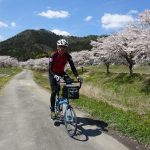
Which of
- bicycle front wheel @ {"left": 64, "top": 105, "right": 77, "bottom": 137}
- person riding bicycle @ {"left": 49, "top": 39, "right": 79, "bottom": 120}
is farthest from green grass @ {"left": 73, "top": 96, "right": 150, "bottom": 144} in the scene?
person riding bicycle @ {"left": 49, "top": 39, "right": 79, "bottom": 120}

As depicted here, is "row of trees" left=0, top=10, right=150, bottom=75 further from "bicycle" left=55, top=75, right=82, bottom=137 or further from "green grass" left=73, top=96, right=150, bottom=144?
"bicycle" left=55, top=75, right=82, bottom=137

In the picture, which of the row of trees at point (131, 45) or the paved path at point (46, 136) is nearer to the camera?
the paved path at point (46, 136)

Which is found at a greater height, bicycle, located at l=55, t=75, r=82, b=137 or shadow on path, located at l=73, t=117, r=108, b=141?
bicycle, located at l=55, t=75, r=82, b=137

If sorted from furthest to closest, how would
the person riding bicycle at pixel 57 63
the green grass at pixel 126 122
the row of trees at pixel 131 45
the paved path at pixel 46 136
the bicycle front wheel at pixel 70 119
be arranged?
the row of trees at pixel 131 45 → the person riding bicycle at pixel 57 63 → the bicycle front wheel at pixel 70 119 → the green grass at pixel 126 122 → the paved path at pixel 46 136

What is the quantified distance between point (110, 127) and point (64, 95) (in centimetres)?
174

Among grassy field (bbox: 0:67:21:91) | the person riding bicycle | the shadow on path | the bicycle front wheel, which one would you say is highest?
the person riding bicycle

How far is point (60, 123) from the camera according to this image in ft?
35.2

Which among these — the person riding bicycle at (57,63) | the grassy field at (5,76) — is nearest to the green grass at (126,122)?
the person riding bicycle at (57,63)

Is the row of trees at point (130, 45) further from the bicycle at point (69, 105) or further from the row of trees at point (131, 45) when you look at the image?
the bicycle at point (69, 105)

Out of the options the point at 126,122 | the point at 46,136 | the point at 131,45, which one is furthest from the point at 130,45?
the point at 46,136

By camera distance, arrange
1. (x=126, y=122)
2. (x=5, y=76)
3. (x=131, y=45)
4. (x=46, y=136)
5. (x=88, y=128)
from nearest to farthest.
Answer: (x=46, y=136) < (x=88, y=128) < (x=126, y=122) < (x=131, y=45) < (x=5, y=76)

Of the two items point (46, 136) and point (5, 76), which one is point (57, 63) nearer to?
point (46, 136)

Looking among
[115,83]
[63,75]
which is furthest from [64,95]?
[115,83]

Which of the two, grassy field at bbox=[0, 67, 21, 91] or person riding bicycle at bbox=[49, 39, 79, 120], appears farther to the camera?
grassy field at bbox=[0, 67, 21, 91]
